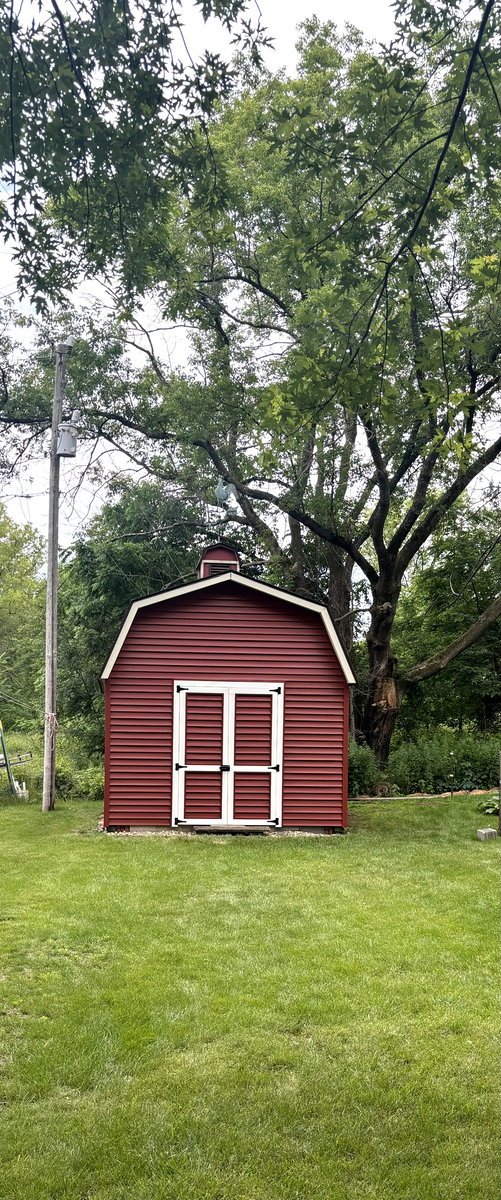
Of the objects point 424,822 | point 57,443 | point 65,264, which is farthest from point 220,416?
point 65,264

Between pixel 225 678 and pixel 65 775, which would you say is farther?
pixel 65 775

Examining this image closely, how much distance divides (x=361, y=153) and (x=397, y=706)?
47.8 feet

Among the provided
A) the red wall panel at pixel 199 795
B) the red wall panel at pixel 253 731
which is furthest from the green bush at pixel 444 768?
the red wall panel at pixel 199 795

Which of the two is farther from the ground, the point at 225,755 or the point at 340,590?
the point at 340,590

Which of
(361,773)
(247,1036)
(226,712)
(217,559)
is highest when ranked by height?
(217,559)

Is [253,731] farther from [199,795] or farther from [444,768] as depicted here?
[444,768]

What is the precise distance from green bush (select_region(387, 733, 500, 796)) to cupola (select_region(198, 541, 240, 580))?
20.0 ft

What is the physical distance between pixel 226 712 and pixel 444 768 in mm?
6730

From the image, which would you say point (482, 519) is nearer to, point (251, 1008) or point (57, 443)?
point (57, 443)

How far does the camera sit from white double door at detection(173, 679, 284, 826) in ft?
38.1

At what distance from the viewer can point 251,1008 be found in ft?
16.0

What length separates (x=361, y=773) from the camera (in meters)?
16.0

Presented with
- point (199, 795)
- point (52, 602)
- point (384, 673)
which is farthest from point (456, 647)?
point (52, 602)

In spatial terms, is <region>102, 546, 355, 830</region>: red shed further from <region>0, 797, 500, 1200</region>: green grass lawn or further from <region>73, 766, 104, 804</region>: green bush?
<region>73, 766, 104, 804</region>: green bush
